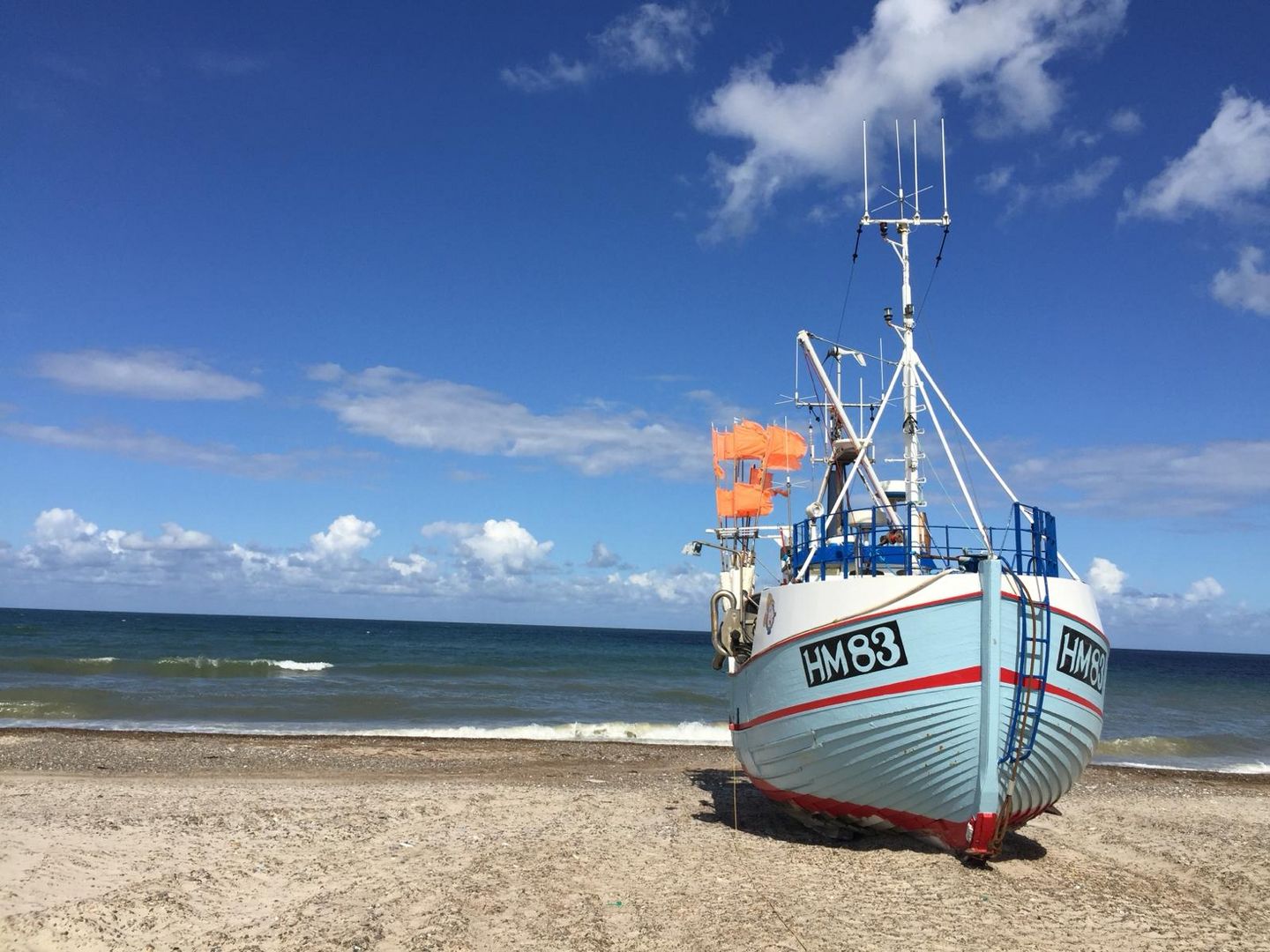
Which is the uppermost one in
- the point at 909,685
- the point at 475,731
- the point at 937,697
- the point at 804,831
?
the point at 909,685

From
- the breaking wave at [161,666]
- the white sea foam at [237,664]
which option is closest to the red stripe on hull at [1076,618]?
the breaking wave at [161,666]

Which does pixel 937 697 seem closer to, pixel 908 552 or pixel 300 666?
pixel 908 552

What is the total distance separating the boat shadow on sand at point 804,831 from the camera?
35.2ft

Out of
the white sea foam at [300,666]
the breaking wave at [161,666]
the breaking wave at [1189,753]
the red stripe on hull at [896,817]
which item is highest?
the red stripe on hull at [896,817]

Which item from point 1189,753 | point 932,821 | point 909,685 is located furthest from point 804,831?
point 1189,753

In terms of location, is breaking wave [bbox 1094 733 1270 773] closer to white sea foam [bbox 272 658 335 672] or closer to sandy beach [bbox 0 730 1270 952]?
sandy beach [bbox 0 730 1270 952]

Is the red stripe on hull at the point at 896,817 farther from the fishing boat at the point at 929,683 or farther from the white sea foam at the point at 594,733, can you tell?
the white sea foam at the point at 594,733

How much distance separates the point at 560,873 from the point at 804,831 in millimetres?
3719

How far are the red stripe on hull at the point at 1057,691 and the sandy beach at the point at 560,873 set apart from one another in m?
1.98

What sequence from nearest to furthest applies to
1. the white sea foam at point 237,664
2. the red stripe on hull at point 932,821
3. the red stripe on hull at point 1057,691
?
the red stripe on hull at point 1057,691 < the red stripe on hull at point 932,821 < the white sea foam at point 237,664

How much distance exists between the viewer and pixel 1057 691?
926 centimetres

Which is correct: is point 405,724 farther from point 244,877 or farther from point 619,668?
point 619,668

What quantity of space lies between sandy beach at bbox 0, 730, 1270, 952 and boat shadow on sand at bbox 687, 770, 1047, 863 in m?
0.05

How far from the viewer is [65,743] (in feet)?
66.8
